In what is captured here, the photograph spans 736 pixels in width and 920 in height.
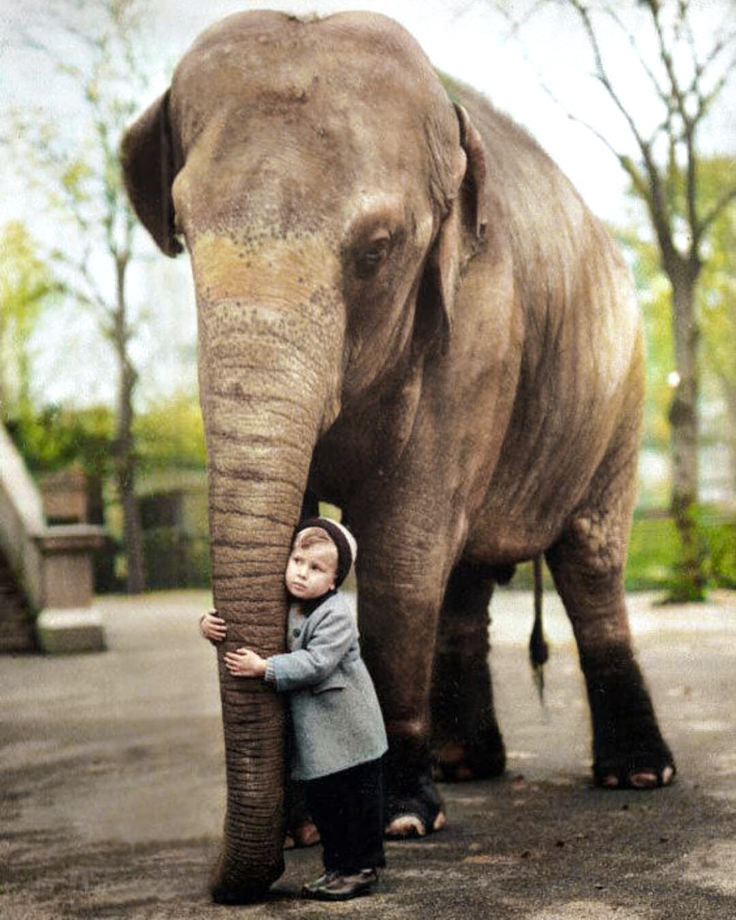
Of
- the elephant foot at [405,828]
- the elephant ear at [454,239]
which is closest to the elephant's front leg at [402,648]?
the elephant foot at [405,828]

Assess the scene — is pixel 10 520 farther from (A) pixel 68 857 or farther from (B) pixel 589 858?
(B) pixel 589 858

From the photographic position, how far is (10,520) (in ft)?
15.7

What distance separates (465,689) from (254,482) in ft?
5.16

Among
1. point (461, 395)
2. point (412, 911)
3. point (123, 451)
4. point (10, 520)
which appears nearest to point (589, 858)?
point (412, 911)

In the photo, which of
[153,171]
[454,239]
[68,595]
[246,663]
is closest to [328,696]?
[246,663]

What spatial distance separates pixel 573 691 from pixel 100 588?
52.3 inches

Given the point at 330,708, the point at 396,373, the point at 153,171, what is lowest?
the point at 330,708

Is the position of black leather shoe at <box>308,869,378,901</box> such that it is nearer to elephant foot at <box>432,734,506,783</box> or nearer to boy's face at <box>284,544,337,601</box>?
boy's face at <box>284,544,337,601</box>

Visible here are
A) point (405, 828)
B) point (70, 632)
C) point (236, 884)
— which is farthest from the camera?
point (70, 632)

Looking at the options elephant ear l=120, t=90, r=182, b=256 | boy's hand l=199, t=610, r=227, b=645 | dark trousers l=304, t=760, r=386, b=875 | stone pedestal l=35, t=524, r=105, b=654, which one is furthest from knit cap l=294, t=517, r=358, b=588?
stone pedestal l=35, t=524, r=105, b=654

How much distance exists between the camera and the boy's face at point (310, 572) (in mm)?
2453

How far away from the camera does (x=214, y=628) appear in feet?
7.98

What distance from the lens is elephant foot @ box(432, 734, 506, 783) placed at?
370 cm

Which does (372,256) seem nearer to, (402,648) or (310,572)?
(310,572)
